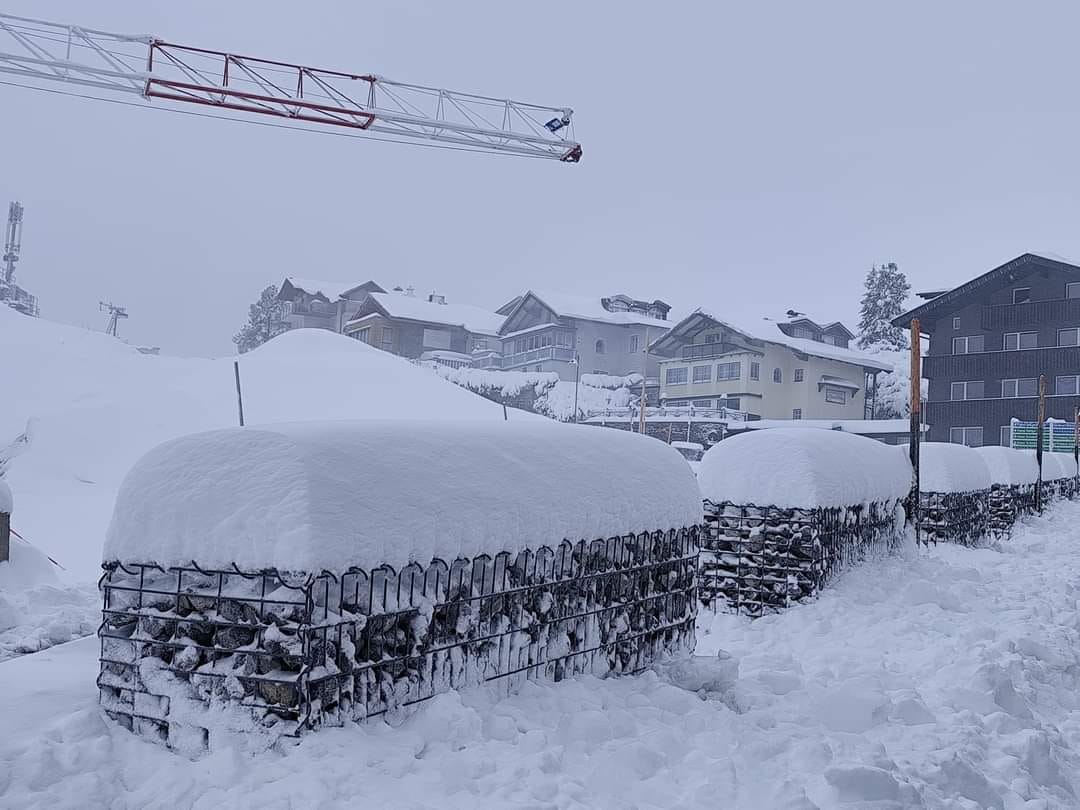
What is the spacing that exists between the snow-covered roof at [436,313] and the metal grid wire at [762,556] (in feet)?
170

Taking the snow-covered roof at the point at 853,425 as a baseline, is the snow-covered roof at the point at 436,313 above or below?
above

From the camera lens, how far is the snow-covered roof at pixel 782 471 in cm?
843

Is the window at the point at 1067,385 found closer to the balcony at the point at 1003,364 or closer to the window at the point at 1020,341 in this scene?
the balcony at the point at 1003,364

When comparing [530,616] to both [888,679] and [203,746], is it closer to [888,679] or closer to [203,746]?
[203,746]

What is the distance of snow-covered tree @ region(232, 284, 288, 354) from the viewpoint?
72812 mm

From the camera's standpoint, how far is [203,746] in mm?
3656

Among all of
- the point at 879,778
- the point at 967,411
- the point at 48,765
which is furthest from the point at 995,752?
the point at 967,411

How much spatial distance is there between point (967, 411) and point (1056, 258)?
316 inches

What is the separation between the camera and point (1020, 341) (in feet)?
132

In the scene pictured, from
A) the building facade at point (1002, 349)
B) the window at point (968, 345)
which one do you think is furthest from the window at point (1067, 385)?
the window at point (968, 345)

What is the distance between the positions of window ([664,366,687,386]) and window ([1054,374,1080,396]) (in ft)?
63.2

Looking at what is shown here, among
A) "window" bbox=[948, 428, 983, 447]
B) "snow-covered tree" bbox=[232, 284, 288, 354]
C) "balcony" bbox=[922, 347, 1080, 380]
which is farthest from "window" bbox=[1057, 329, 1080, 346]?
"snow-covered tree" bbox=[232, 284, 288, 354]

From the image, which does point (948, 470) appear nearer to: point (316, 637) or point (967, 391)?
point (316, 637)

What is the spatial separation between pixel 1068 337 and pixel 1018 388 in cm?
309
